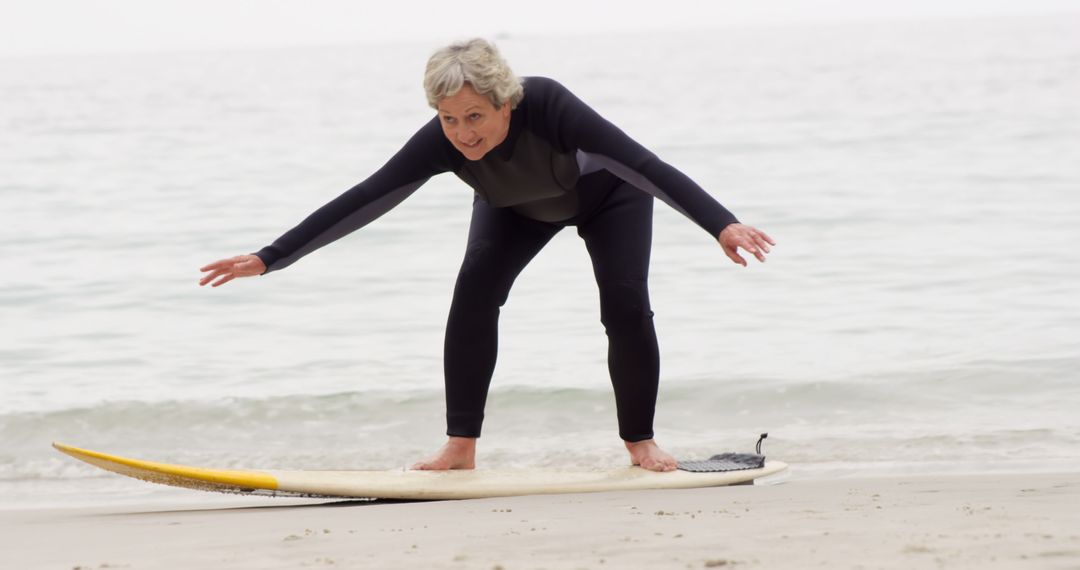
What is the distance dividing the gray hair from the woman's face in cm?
2

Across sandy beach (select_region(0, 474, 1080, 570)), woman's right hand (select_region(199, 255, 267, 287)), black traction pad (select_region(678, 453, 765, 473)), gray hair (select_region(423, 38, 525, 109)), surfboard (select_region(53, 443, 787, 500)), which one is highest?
gray hair (select_region(423, 38, 525, 109))

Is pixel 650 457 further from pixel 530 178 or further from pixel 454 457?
pixel 530 178

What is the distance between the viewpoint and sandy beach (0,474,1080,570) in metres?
2.78

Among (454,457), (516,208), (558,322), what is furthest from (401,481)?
(558,322)

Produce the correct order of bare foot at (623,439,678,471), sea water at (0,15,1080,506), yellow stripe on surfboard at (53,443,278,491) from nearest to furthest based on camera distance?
1. yellow stripe on surfboard at (53,443,278,491)
2. bare foot at (623,439,678,471)
3. sea water at (0,15,1080,506)

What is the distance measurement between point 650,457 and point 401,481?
834 millimetres

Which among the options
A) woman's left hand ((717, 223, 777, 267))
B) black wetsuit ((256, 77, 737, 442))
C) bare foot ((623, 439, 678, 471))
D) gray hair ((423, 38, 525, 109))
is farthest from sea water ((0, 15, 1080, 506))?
gray hair ((423, 38, 525, 109))

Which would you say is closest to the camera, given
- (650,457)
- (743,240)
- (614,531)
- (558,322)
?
(614,531)

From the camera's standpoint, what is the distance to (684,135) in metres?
23.3

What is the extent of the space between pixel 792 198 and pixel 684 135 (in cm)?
862

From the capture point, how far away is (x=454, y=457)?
439cm

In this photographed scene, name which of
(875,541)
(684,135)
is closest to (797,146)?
(684,135)

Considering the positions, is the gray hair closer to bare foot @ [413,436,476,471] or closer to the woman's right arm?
the woman's right arm

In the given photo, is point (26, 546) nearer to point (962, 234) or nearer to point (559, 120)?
point (559, 120)
